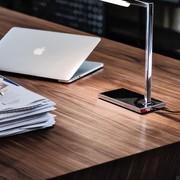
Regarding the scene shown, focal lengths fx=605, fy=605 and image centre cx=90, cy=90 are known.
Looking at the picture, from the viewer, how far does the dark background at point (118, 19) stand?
3475 mm

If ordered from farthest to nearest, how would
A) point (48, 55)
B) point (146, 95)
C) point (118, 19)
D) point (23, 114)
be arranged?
point (118, 19) < point (48, 55) < point (146, 95) < point (23, 114)

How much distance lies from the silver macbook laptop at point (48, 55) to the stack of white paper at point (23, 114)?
1.04 ft

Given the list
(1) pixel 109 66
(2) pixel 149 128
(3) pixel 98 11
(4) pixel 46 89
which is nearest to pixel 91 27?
(3) pixel 98 11

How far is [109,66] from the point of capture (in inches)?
73.7

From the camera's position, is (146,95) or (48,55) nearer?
(146,95)

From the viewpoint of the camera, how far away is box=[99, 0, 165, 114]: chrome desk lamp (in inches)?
58.1

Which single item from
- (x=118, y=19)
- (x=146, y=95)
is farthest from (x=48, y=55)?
(x=118, y=19)

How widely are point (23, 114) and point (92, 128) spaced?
6.3 inches

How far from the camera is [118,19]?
12.4 ft

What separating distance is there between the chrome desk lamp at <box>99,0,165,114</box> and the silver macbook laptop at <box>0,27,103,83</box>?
0.19m

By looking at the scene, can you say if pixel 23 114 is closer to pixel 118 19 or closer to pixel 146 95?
pixel 146 95

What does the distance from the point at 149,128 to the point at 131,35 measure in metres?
2.32

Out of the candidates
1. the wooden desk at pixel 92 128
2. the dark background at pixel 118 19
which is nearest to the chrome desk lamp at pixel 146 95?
the wooden desk at pixel 92 128

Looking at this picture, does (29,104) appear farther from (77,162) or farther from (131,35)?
(131,35)
